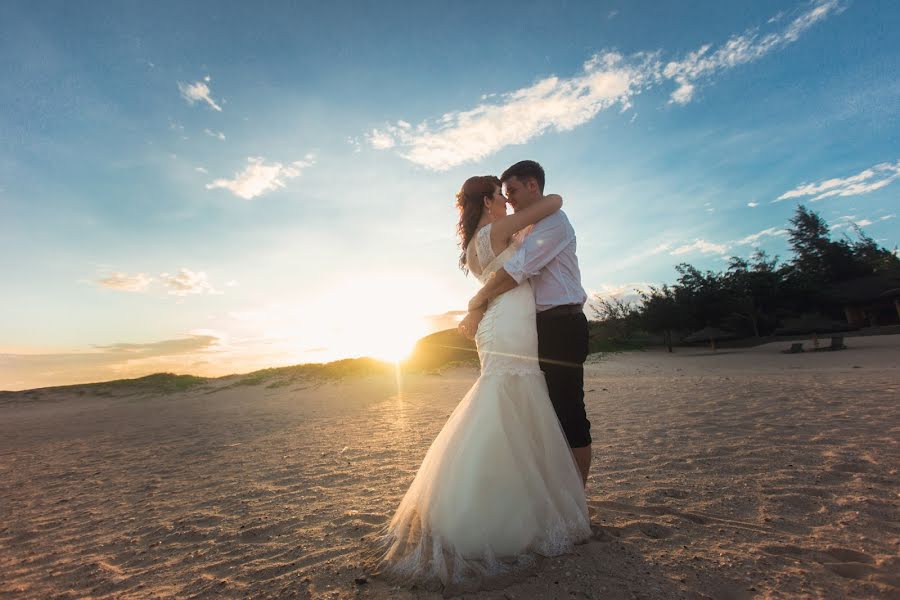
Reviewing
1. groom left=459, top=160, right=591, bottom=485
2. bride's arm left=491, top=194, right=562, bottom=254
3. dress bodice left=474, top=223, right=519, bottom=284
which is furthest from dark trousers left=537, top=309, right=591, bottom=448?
bride's arm left=491, top=194, right=562, bottom=254

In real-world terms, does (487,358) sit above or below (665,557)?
above

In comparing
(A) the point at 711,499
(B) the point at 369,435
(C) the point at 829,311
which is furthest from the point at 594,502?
(C) the point at 829,311

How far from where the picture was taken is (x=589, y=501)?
327 centimetres

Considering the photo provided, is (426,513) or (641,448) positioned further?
(641,448)

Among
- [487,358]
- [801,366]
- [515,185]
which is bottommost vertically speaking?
[801,366]

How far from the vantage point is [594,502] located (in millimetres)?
3242

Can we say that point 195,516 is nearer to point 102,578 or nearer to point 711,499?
point 102,578

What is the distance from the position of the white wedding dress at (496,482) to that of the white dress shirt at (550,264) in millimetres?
102

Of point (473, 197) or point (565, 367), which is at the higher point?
point (473, 197)

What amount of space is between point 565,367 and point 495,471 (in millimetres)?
769

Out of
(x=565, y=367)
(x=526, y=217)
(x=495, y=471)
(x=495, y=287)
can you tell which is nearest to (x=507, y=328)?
(x=495, y=287)

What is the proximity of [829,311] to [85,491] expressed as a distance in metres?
37.8

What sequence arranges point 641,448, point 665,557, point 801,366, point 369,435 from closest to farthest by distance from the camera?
point 665,557
point 641,448
point 369,435
point 801,366

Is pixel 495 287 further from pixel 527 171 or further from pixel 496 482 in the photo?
pixel 496 482
